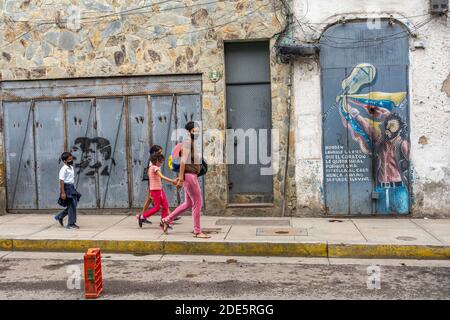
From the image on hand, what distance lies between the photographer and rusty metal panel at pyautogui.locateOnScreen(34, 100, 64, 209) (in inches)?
469

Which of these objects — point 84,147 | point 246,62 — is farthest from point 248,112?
point 84,147

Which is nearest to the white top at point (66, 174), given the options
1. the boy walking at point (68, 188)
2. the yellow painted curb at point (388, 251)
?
the boy walking at point (68, 188)

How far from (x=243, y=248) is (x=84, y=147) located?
5082 millimetres

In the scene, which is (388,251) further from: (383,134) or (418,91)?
(418,91)

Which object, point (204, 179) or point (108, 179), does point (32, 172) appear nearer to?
point (108, 179)

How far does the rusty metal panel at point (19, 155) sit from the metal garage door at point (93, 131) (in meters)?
0.02

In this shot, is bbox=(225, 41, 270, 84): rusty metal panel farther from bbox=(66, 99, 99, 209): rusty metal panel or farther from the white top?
the white top

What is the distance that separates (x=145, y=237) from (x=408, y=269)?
4263mm

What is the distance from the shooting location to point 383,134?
10906mm

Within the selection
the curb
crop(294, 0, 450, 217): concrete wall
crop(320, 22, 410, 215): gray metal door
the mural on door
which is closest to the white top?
the curb

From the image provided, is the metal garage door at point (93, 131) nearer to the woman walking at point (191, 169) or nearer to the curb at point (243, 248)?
the woman walking at point (191, 169)

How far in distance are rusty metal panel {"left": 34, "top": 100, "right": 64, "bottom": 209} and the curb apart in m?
2.97

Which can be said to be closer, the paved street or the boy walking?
the paved street

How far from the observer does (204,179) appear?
451 inches
